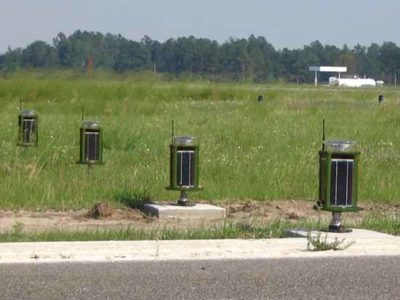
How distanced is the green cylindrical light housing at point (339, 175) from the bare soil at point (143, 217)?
170 centimetres

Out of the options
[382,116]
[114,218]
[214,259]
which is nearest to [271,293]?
[214,259]

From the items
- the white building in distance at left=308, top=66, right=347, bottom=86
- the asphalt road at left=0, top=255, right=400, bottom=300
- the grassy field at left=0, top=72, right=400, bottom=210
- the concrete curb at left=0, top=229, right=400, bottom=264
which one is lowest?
the asphalt road at left=0, top=255, right=400, bottom=300

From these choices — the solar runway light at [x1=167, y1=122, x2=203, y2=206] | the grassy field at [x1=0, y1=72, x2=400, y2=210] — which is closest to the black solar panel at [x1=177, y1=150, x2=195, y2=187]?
the solar runway light at [x1=167, y1=122, x2=203, y2=206]

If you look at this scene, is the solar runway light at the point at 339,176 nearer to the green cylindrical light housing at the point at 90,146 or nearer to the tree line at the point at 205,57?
the green cylindrical light housing at the point at 90,146

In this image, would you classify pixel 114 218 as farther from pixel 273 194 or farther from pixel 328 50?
pixel 328 50

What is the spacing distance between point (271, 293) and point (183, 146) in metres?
5.21

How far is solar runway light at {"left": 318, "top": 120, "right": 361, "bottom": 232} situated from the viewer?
35.8 feet

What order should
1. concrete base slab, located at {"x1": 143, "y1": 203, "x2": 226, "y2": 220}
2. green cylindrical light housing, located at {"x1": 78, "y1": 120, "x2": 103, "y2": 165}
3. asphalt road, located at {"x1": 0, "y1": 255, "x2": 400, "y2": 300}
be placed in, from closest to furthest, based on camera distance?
asphalt road, located at {"x1": 0, "y1": 255, "x2": 400, "y2": 300}
concrete base slab, located at {"x1": 143, "y1": 203, "x2": 226, "y2": 220}
green cylindrical light housing, located at {"x1": 78, "y1": 120, "x2": 103, "y2": 165}

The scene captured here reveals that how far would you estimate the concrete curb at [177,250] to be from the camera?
9.59 m

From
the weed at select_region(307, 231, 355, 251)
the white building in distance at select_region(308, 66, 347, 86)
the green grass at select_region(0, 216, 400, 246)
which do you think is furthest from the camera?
the white building in distance at select_region(308, 66, 347, 86)

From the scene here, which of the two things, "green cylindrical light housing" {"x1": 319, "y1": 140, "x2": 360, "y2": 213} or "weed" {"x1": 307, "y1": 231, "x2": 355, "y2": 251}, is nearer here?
"weed" {"x1": 307, "y1": 231, "x2": 355, "y2": 251}

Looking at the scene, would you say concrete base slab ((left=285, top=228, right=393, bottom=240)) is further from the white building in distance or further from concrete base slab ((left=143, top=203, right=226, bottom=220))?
the white building in distance

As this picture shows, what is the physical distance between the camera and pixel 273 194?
15039 mm

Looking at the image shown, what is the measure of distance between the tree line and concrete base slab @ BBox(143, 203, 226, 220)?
172 feet
